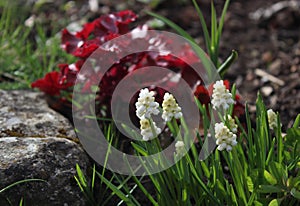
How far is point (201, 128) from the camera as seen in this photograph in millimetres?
2186

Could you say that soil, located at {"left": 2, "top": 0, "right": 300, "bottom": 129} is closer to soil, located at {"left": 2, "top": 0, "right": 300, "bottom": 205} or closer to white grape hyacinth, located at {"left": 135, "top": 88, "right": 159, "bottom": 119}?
soil, located at {"left": 2, "top": 0, "right": 300, "bottom": 205}

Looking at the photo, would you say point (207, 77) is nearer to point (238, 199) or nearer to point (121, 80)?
point (121, 80)

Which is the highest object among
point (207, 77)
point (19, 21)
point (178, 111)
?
point (178, 111)

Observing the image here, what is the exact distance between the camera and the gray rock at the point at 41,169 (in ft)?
5.60

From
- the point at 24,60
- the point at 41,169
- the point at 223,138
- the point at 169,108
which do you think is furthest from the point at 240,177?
the point at 24,60

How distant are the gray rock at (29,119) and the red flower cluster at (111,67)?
3.9 inches

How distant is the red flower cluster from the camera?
222 centimetres

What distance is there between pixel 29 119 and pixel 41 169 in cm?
42

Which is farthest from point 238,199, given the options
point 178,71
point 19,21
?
point 19,21

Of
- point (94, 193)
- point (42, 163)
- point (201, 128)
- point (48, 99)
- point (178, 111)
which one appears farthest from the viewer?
point (48, 99)

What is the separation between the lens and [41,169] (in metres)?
1.75

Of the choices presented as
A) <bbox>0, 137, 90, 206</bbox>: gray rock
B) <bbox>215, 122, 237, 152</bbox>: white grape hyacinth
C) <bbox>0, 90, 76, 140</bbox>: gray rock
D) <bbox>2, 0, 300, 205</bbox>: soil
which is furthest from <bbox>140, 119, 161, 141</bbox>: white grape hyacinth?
<bbox>2, 0, 300, 205</bbox>: soil

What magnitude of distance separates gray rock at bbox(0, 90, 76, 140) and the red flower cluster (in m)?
0.10

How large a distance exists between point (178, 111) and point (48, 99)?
1085mm
